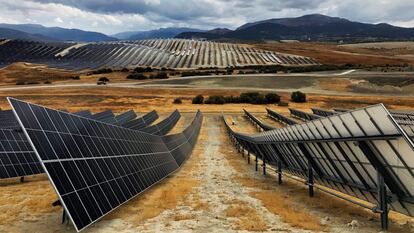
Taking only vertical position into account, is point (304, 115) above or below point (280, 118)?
above

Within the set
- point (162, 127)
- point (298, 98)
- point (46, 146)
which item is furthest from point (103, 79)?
point (46, 146)

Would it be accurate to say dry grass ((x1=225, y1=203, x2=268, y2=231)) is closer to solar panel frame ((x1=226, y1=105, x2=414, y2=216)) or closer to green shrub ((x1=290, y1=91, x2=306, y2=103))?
solar panel frame ((x1=226, y1=105, x2=414, y2=216))

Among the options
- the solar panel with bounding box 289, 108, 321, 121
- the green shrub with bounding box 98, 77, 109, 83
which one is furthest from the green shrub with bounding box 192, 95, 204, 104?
the green shrub with bounding box 98, 77, 109, 83

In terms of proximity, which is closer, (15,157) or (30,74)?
(15,157)

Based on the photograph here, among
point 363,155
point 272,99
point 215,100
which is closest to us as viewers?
point 363,155

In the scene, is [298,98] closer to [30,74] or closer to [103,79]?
[103,79]

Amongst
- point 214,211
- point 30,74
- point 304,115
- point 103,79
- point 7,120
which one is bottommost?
point 304,115

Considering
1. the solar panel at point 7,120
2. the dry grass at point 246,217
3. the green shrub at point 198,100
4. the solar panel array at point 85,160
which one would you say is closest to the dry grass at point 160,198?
the solar panel array at point 85,160

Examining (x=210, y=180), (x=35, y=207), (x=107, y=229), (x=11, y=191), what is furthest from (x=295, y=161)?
(x=11, y=191)

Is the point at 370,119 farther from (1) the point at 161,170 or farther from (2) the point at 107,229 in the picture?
(1) the point at 161,170

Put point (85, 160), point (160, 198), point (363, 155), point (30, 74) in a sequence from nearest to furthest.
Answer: point (363, 155)
point (85, 160)
point (160, 198)
point (30, 74)
